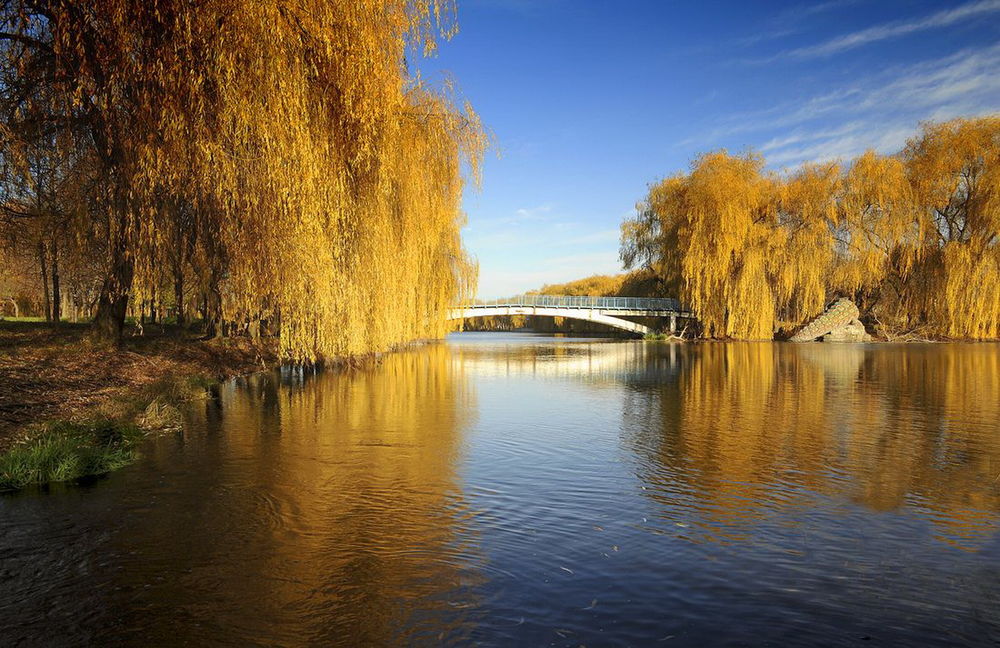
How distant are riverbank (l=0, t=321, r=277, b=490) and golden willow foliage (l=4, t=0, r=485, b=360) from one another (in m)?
1.74

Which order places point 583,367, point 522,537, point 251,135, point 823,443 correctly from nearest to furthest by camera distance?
point 522,537 → point 251,135 → point 823,443 → point 583,367

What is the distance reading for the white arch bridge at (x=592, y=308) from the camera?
54.2 metres

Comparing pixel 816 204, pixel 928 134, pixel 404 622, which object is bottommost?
pixel 404 622

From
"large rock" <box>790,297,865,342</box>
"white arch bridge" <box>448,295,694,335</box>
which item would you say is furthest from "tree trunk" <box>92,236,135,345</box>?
"large rock" <box>790,297,865,342</box>

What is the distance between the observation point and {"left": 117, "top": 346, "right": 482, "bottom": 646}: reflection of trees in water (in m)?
4.79

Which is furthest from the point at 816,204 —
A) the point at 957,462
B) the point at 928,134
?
the point at 957,462

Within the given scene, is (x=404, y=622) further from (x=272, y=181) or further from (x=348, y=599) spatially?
(x=272, y=181)

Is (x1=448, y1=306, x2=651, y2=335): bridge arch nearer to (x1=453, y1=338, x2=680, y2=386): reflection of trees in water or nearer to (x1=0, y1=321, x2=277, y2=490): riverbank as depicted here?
(x1=453, y1=338, x2=680, y2=386): reflection of trees in water

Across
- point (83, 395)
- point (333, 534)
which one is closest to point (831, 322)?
point (83, 395)

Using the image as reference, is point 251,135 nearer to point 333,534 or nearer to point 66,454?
point 66,454

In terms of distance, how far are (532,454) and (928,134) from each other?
4286 centimetres

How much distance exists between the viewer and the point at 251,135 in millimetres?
10258

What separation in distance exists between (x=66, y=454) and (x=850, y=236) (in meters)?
46.1

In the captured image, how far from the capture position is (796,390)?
18125 mm
